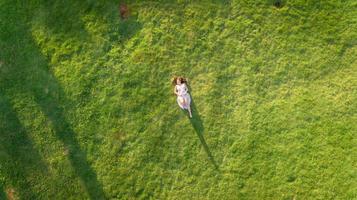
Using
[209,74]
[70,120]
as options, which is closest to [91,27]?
[70,120]

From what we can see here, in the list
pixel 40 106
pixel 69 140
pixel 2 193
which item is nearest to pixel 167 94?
pixel 69 140

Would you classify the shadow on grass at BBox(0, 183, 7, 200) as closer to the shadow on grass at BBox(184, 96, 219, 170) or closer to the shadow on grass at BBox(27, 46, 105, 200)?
the shadow on grass at BBox(27, 46, 105, 200)

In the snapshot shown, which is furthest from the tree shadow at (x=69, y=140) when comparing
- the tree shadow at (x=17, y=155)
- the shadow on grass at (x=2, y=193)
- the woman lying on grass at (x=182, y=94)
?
the woman lying on grass at (x=182, y=94)

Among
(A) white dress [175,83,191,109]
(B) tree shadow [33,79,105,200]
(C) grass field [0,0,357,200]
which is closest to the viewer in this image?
(A) white dress [175,83,191,109]

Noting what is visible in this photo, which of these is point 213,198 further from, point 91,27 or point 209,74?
point 91,27

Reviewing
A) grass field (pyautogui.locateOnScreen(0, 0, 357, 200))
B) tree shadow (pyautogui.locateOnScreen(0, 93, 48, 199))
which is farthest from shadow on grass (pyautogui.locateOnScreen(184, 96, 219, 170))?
tree shadow (pyautogui.locateOnScreen(0, 93, 48, 199))

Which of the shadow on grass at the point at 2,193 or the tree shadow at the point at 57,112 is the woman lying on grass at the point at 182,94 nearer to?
the tree shadow at the point at 57,112
